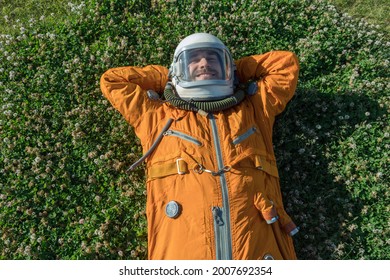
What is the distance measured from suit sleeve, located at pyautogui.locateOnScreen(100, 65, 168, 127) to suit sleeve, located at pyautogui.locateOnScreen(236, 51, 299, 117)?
133 cm

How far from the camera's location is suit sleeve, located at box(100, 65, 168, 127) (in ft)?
18.6

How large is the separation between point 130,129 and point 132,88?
0.98 metres

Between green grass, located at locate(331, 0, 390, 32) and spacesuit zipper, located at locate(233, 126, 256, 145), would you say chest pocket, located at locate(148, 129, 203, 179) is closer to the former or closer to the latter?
spacesuit zipper, located at locate(233, 126, 256, 145)

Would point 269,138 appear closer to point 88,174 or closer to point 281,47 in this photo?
point 281,47

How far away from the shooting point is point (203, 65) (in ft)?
18.7

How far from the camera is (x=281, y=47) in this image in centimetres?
715

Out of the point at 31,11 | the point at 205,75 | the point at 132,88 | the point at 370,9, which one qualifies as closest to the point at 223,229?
the point at 205,75

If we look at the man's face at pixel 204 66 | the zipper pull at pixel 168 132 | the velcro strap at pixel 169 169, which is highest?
the man's face at pixel 204 66

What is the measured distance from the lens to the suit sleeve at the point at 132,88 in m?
5.68

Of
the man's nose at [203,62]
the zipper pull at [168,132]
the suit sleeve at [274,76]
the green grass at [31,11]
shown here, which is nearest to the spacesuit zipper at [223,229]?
the zipper pull at [168,132]

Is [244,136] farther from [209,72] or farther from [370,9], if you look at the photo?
[370,9]

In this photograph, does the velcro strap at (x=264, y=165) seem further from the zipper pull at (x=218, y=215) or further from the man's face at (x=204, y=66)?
the man's face at (x=204, y=66)
